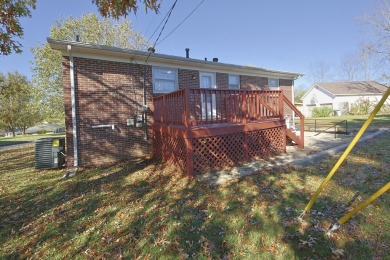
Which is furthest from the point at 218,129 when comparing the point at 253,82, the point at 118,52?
the point at 253,82

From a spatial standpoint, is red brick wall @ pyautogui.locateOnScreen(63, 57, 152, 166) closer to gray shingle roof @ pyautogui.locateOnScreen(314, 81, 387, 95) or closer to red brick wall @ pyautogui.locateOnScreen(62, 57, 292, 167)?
red brick wall @ pyautogui.locateOnScreen(62, 57, 292, 167)

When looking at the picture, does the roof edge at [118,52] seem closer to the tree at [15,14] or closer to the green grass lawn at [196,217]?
the tree at [15,14]

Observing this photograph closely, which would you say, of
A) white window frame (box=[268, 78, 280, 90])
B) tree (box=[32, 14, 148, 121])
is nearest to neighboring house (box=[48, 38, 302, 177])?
white window frame (box=[268, 78, 280, 90])

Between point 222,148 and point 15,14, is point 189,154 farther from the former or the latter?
point 15,14

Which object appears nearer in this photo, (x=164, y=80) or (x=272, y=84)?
(x=164, y=80)

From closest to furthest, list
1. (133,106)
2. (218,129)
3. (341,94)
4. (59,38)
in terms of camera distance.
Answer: (218,129), (133,106), (59,38), (341,94)

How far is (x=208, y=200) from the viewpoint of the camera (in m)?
4.03

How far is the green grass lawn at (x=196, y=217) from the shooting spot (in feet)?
8.80

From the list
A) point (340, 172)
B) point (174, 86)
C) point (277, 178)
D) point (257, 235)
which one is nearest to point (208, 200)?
point (257, 235)

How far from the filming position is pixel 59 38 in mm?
17812

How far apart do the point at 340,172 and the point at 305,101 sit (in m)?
34.8

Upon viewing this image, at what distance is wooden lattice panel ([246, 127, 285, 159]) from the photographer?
22.0ft

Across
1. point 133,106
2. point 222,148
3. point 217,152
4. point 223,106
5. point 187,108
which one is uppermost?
point 133,106

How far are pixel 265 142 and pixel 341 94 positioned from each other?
1222 inches
